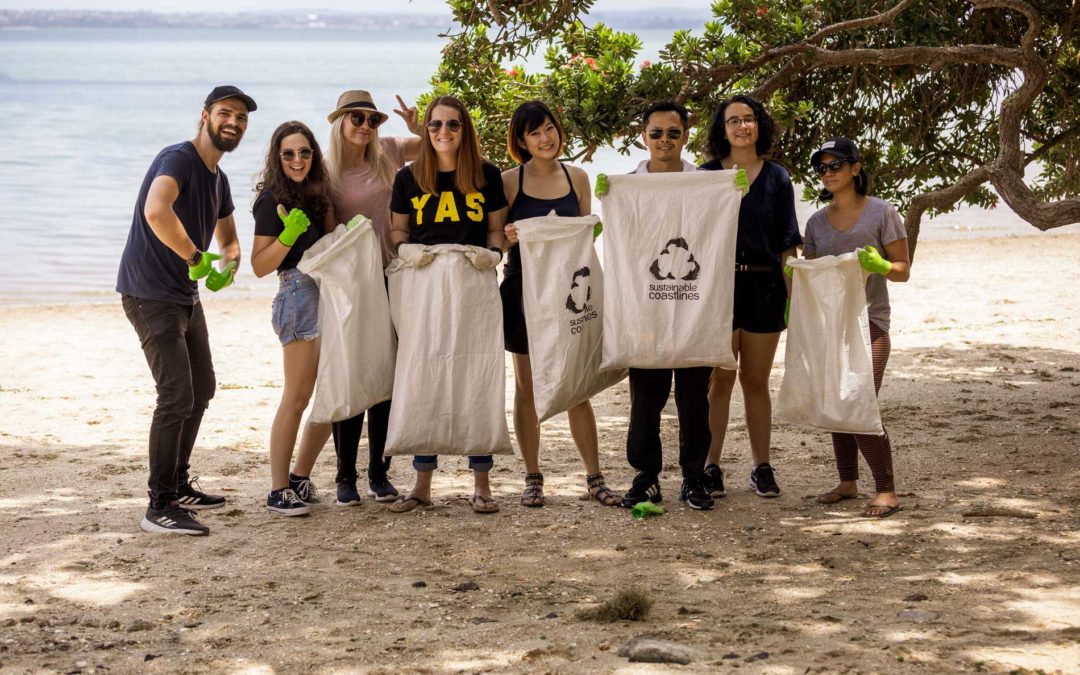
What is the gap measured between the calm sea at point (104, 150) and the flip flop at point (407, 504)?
33.0ft

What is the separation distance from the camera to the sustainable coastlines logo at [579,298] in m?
5.34

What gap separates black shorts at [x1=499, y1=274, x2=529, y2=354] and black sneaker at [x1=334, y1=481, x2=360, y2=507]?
1.05 meters

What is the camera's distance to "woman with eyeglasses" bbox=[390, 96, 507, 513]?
206 inches

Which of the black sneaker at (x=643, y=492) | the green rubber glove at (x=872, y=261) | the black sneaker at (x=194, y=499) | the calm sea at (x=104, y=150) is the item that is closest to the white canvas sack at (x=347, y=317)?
the black sneaker at (x=194, y=499)

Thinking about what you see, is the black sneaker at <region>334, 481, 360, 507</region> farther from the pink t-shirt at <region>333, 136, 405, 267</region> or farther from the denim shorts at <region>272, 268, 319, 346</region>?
the pink t-shirt at <region>333, 136, 405, 267</region>

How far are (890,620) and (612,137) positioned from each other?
3322 mm

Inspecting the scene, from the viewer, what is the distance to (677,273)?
528 centimetres

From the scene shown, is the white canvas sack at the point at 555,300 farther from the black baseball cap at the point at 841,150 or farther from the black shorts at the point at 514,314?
the black baseball cap at the point at 841,150

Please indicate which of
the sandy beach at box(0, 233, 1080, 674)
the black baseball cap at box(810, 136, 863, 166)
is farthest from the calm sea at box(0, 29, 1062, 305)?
the black baseball cap at box(810, 136, 863, 166)

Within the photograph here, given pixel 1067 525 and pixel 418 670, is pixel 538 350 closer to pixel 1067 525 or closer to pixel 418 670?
pixel 418 670

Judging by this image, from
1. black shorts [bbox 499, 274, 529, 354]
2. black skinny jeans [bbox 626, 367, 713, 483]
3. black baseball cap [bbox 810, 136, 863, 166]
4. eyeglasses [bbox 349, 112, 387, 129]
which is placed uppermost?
eyeglasses [bbox 349, 112, 387, 129]

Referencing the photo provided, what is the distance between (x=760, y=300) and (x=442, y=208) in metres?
1.47

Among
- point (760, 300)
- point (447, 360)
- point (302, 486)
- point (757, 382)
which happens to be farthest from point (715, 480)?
point (302, 486)

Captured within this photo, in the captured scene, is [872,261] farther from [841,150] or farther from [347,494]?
[347,494]
